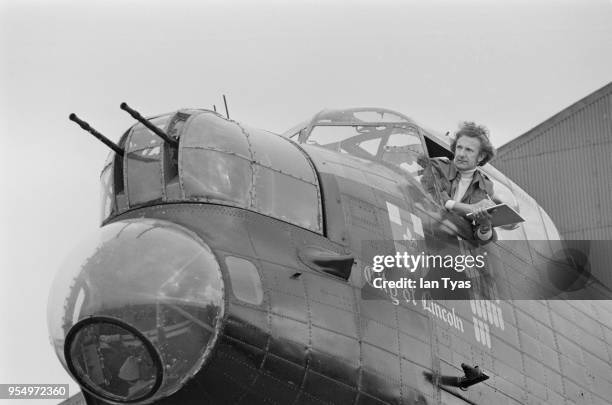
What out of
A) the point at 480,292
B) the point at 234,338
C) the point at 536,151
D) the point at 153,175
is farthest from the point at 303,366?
the point at 536,151

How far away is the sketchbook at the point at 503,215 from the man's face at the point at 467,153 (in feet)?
2.56

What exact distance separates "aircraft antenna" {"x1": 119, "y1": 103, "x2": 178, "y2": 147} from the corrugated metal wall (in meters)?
9.88

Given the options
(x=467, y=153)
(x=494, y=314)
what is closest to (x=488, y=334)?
(x=494, y=314)

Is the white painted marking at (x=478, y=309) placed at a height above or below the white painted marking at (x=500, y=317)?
Answer: above

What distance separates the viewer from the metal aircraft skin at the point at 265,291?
864cm

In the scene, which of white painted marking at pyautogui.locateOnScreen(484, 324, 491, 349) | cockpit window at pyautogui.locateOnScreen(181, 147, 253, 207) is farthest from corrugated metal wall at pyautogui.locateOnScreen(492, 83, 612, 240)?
cockpit window at pyautogui.locateOnScreen(181, 147, 253, 207)

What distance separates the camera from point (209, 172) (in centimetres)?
963

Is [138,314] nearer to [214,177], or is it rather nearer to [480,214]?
[214,177]

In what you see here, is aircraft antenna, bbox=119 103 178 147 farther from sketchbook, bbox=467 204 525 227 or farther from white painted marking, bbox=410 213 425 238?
sketchbook, bbox=467 204 525 227

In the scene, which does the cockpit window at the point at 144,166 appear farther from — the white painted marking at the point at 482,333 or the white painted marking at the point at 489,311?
the white painted marking at the point at 489,311

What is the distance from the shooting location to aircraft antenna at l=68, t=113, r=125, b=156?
937 centimetres

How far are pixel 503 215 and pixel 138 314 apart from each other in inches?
195

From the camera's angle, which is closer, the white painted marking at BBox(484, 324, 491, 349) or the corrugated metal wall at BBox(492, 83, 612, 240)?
the white painted marking at BBox(484, 324, 491, 349)

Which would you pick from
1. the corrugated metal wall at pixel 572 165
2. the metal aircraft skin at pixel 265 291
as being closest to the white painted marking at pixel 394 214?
the metal aircraft skin at pixel 265 291
